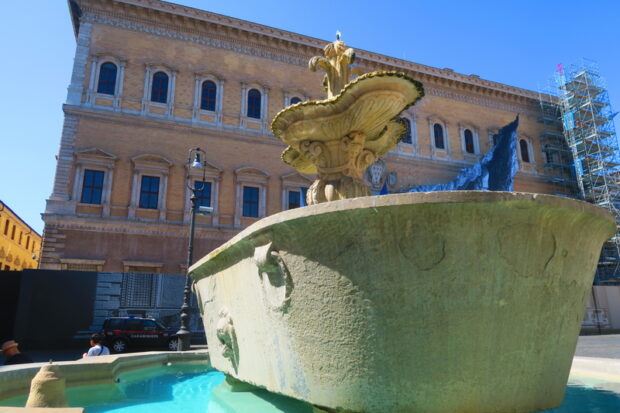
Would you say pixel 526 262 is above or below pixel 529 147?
below

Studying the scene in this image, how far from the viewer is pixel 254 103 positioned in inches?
894

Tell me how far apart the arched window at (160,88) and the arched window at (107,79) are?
5.73 feet

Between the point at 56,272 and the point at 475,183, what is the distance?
803 inches

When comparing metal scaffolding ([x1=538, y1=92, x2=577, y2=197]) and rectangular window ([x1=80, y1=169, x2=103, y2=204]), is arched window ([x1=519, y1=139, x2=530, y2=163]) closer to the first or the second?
metal scaffolding ([x1=538, y1=92, x2=577, y2=197])

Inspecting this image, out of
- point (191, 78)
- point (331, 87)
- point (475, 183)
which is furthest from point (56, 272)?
point (475, 183)

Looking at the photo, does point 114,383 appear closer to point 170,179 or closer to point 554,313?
point 554,313

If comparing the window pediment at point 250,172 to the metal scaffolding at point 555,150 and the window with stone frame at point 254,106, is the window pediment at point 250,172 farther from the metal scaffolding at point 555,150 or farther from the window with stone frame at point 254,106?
the metal scaffolding at point 555,150

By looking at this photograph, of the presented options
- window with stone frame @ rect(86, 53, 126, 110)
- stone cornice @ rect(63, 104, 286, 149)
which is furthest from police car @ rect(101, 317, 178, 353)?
window with stone frame @ rect(86, 53, 126, 110)

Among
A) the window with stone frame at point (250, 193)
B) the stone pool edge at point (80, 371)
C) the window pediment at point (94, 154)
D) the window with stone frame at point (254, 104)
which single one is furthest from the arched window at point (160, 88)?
the stone pool edge at point (80, 371)

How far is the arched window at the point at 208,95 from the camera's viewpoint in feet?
70.8

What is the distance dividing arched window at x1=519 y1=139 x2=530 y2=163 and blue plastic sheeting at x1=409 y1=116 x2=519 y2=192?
18.9 ft

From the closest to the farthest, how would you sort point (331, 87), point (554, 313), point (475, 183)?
1. point (554, 313)
2. point (331, 87)
3. point (475, 183)

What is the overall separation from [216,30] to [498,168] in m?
16.8

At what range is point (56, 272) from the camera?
589 inches
